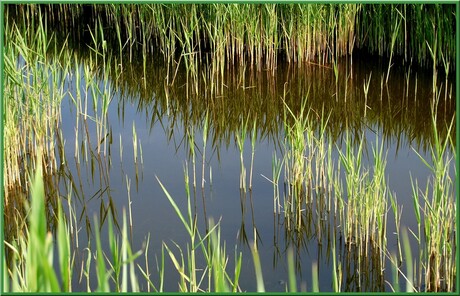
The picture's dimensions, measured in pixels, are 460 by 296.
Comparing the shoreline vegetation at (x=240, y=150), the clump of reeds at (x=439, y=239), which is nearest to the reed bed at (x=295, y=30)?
the shoreline vegetation at (x=240, y=150)

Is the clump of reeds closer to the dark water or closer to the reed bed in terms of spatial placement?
the dark water

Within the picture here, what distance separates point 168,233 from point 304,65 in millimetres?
3411

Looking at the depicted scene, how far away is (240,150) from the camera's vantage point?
341cm

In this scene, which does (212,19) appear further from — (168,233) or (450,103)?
(168,233)

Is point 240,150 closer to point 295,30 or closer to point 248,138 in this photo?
point 248,138

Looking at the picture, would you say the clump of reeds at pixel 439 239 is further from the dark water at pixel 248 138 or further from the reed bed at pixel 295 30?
the reed bed at pixel 295 30

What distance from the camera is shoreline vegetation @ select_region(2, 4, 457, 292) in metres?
2.02

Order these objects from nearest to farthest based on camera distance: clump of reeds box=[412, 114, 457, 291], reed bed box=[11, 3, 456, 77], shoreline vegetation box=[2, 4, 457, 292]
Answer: shoreline vegetation box=[2, 4, 457, 292] < clump of reeds box=[412, 114, 457, 291] < reed bed box=[11, 3, 456, 77]

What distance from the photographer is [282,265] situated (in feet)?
9.93

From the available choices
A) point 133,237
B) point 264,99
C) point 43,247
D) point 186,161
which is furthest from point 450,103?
point 43,247

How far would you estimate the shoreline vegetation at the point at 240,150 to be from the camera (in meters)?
2.02

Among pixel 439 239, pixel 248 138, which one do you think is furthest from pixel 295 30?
pixel 439 239

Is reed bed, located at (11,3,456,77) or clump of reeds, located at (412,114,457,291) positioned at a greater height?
reed bed, located at (11,3,456,77)

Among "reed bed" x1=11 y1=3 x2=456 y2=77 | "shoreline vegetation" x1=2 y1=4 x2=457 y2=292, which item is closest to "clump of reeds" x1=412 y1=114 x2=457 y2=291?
"shoreline vegetation" x1=2 y1=4 x2=457 y2=292
